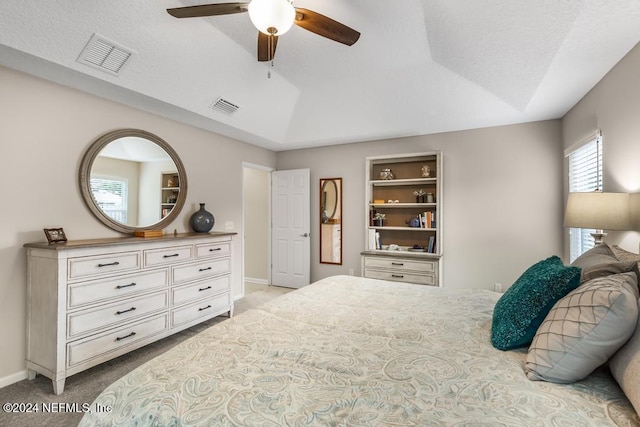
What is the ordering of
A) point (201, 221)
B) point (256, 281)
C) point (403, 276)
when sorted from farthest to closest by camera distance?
point (256, 281) → point (403, 276) → point (201, 221)

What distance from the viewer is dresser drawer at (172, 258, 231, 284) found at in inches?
120

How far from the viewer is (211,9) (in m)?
1.75

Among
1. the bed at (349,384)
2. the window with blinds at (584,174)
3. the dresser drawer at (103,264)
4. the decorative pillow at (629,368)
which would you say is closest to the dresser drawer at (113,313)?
the dresser drawer at (103,264)

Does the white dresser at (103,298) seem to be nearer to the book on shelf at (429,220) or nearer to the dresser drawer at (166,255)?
the dresser drawer at (166,255)

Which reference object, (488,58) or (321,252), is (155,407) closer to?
(488,58)

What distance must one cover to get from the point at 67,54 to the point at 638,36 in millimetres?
3957

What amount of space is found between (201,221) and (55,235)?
1405 mm

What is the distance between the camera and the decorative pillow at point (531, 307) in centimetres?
131

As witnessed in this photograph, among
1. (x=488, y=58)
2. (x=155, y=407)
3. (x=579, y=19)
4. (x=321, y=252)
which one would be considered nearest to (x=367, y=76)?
(x=488, y=58)

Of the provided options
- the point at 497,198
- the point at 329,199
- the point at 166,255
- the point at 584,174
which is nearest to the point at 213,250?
the point at 166,255

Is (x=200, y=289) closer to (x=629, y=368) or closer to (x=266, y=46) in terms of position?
(x=266, y=46)

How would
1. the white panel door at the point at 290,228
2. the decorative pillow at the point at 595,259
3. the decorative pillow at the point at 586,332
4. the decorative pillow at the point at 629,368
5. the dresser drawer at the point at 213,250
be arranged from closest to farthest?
the decorative pillow at the point at 629,368, the decorative pillow at the point at 586,332, the decorative pillow at the point at 595,259, the dresser drawer at the point at 213,250, the white panel door at the point at 290,228

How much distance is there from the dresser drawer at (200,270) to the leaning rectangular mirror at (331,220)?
1.81 m

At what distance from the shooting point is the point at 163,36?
247cm
